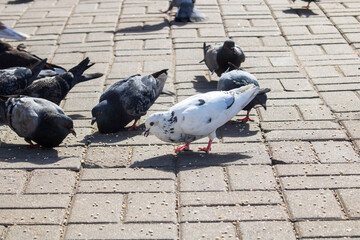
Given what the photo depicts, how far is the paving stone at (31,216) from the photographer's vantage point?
389cm

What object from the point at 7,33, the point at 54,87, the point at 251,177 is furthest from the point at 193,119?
the point at 7,33

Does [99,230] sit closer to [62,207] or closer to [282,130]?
[62,207]

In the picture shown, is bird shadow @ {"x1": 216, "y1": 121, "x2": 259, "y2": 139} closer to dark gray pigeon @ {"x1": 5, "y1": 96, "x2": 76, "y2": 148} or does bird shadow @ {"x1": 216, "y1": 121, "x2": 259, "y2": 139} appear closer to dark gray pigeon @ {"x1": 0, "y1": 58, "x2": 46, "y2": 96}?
dark gray pigeon @ {"x1": 5, "y1": 96, "x2": 76, "y2": 148}

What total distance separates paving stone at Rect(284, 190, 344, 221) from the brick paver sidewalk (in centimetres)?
1

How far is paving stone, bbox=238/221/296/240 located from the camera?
12.0 ft

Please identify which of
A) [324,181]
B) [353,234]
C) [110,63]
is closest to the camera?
[353,234]

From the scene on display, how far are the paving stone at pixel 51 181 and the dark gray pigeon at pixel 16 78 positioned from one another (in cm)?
163

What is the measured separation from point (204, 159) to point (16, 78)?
2.32 m

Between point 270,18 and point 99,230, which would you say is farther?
point 270,18

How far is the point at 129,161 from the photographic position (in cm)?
479

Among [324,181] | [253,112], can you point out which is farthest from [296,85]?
[324,181]

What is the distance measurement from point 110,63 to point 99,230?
143 inches

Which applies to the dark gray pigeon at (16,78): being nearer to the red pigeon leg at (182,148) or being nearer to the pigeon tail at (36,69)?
the pigeon tail at (36,69)

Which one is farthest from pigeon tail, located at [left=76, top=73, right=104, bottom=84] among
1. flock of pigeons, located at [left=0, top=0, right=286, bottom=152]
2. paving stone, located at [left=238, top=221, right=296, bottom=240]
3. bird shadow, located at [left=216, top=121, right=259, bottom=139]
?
paving stone, located at [left=238, top=221, right=296, bottom=240]
